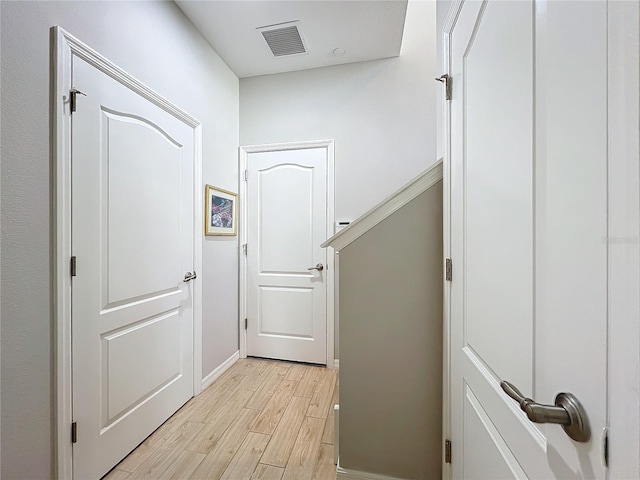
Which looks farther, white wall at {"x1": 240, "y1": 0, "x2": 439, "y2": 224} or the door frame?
the door frame

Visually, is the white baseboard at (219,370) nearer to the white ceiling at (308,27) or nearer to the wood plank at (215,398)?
the wood plank at (215,398)

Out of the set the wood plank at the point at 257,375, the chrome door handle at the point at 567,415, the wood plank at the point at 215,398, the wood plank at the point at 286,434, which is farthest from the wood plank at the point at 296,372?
the chrome door handle at the point at 567,415

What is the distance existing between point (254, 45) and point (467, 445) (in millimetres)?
2971

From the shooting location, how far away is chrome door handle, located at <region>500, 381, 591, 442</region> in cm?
41

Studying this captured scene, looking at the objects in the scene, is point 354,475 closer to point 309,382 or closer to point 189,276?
point 309,382

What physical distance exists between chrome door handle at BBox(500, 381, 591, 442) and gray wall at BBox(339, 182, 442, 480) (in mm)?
812

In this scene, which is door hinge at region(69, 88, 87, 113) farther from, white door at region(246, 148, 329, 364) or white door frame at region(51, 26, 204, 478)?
white door at region(246, 148, 329, 364)

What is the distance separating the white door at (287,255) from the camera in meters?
2.68

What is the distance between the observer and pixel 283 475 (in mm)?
1438

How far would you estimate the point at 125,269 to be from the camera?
158cm

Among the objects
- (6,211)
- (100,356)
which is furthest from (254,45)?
(100,356)

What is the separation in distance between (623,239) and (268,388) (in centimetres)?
243

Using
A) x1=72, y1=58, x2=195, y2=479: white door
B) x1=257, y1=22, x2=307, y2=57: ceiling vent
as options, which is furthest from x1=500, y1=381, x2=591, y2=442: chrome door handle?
x1=257, y1=22, x2=307, y2=57: ceiling vent

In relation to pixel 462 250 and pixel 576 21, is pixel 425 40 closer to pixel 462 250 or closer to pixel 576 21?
pixel 462 250
